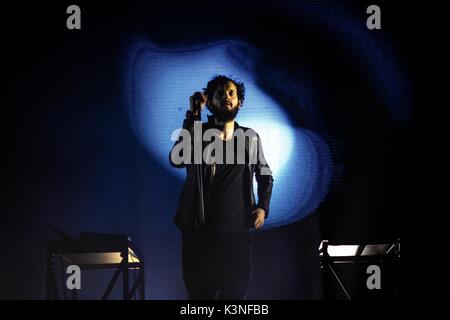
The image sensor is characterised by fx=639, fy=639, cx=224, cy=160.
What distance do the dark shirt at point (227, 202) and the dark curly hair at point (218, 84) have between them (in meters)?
0.48

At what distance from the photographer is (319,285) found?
3.97 metres

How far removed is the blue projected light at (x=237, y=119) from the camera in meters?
4.04

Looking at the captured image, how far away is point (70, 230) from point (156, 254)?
0.56 metres

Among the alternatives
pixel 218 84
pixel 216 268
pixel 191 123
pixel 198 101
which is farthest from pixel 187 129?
pixel 216 268

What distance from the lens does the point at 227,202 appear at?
3.67 meters

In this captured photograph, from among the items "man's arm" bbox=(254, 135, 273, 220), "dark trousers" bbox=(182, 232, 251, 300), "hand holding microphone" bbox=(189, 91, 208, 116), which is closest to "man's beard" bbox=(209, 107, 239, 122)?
"hand holding microphone" bbox=(189, 91, 208, 116)

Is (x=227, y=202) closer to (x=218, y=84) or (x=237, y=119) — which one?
(x=237, y=119)

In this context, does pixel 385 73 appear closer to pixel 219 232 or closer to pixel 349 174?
pixel 349 174

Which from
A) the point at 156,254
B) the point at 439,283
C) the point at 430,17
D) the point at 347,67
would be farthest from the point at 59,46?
the point at 439,283

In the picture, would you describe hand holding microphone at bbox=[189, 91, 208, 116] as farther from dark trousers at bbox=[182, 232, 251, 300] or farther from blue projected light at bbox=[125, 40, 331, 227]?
dark trousers at bbox=[182, 232, 251, 300]

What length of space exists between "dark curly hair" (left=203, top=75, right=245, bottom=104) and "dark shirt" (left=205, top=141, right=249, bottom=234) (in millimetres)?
480

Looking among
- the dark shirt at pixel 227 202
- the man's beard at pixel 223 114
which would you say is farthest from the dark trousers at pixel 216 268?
the man's beard at pixel 223 114

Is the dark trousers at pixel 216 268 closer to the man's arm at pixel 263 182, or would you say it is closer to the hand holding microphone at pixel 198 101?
the man's arm at pixel 263 182

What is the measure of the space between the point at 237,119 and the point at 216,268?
998mm
